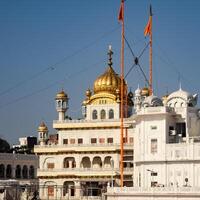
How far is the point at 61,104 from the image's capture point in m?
69.8

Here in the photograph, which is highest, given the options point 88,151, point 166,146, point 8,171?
point 88,151

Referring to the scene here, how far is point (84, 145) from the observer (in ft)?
218

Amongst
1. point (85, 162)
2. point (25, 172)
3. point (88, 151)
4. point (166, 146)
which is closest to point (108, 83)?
point (88, 151)

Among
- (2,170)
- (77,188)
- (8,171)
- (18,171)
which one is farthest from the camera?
(18,171)

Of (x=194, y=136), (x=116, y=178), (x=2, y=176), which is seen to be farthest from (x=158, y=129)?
(x=2, y=176)

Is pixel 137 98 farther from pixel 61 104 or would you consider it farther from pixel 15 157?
pixel 15 157

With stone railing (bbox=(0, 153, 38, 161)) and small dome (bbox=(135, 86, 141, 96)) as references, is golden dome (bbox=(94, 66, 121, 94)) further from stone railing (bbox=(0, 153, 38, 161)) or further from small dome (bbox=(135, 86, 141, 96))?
stone railing (bbox=(0, 153, 38, 161))

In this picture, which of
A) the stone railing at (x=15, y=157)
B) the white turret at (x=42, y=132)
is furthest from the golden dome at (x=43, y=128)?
the stone railing at (x=15, y=157)

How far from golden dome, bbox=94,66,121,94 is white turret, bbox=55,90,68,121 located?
136 inches

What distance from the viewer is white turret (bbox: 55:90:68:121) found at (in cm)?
6919

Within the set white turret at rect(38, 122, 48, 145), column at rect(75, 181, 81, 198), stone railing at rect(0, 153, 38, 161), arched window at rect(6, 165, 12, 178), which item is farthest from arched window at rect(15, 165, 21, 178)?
column at rect(75, 181, 81, 198)

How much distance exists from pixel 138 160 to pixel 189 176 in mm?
6026

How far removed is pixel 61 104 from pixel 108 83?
18.1ft

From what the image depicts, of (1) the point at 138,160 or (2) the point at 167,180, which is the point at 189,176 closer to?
(2) the point at 167,180
